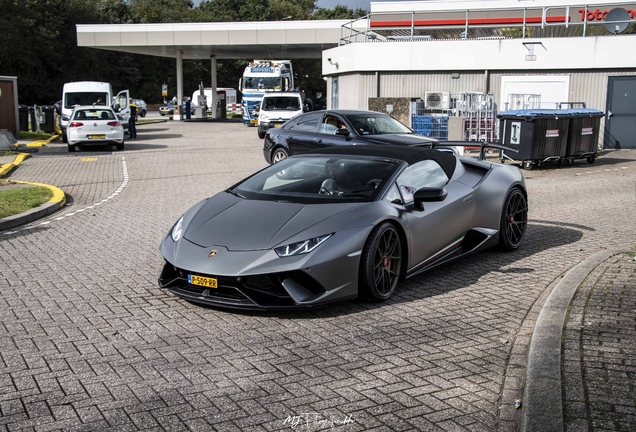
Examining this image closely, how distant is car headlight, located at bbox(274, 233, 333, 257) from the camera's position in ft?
18.6

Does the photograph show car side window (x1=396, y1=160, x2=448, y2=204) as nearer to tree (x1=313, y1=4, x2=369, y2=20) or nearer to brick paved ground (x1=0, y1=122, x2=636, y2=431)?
brick paved ground (x1=0, y1=122, x2=636, y2=431)

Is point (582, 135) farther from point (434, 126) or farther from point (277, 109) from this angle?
point (277, 109)

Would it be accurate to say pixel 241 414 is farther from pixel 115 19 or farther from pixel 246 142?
pixel 115 19

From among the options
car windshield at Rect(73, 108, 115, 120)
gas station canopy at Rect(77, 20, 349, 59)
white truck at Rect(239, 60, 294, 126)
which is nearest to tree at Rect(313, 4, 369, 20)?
gas station canopy at Rect(77, 20, 349, 59)

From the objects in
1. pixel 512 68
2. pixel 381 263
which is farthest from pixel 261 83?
pixel 381 263

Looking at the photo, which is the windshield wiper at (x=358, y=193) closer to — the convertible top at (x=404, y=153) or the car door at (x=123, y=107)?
the convertible top at (x=404, y=153)

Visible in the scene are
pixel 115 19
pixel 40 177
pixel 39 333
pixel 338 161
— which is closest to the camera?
pixel 39 333

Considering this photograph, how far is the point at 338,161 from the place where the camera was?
23.5ft

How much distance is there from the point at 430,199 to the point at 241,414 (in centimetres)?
317

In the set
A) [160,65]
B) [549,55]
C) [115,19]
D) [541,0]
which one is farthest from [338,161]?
[160,65]

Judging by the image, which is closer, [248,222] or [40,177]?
[248,222]

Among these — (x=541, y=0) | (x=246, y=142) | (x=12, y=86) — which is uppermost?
(x=541, y=0)

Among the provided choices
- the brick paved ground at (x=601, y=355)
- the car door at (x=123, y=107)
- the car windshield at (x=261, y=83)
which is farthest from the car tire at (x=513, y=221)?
the car windshield at (x=261, y=83)

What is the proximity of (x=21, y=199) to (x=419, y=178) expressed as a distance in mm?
8087
